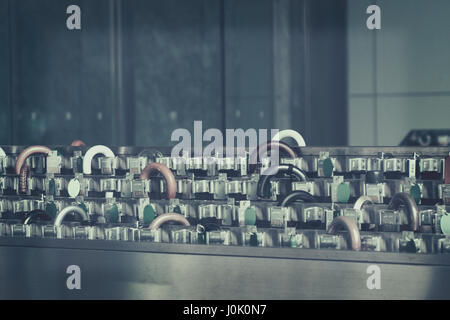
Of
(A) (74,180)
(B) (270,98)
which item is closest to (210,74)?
(B) (270,98)

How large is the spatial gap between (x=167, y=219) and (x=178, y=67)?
5719 mm

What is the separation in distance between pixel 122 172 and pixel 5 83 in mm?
6433

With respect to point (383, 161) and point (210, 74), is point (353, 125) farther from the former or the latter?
point (383, 161)

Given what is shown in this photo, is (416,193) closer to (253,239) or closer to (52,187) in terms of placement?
(253,239)

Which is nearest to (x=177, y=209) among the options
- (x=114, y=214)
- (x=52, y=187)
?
(x=114, y=214)

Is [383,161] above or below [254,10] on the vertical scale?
below

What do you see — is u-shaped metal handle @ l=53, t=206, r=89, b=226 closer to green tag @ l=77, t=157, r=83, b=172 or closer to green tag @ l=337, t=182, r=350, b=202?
green tag @ l=77, t=157, r=83, b=172

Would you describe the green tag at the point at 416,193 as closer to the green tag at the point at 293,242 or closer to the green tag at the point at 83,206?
the green tag at the point at 293,242

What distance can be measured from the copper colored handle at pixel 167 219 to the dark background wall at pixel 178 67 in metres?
5.62

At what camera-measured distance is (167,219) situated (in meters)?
2.70

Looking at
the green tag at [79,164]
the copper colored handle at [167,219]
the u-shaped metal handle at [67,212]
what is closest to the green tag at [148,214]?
the copper colored handle at [167,219]
